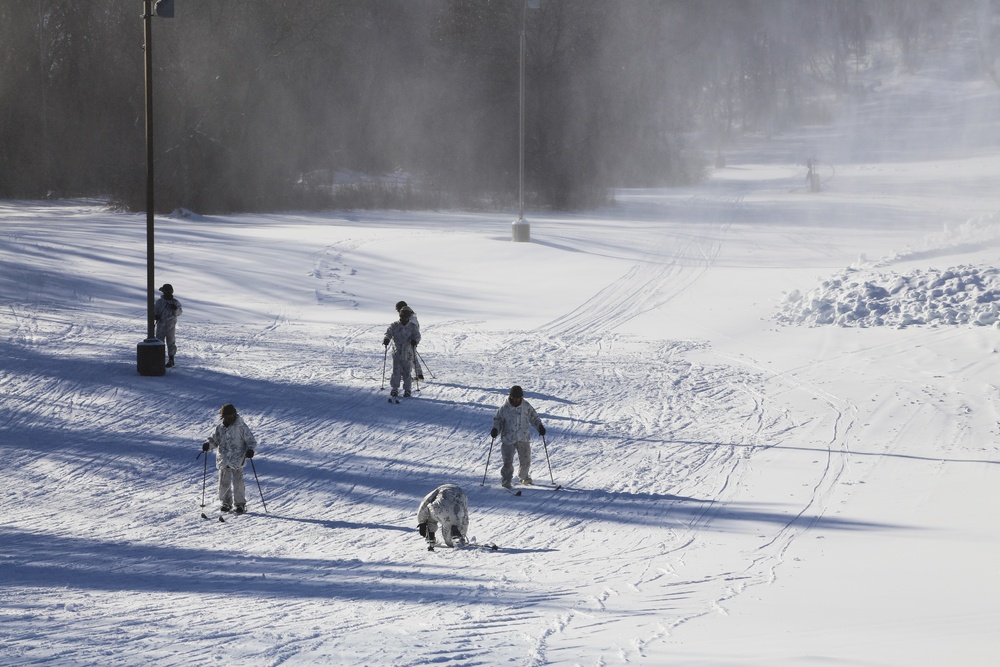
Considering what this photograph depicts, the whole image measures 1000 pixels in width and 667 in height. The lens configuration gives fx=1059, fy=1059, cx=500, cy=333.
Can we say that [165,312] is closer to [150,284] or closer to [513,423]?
[150,284]

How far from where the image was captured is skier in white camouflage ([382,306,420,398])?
15.2 m

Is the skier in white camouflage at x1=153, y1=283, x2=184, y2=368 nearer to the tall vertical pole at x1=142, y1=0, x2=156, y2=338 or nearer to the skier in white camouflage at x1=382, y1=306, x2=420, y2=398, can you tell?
the tall vertical pole at x1=142, y1=0, x2=156, y2=338

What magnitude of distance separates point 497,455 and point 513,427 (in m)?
1.69

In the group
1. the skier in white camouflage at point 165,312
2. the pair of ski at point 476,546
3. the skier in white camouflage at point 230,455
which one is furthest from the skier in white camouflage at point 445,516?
the skier in white camouflage at point 165,312

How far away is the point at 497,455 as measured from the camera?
1334cm

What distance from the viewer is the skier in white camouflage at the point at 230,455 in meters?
10.9

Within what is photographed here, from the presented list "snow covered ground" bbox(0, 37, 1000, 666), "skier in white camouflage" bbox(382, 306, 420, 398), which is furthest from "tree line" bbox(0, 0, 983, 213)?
"skier in white camouflage" bbox(382, 306, 420, 398)

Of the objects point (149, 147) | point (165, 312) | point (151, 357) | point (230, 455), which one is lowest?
point (230, 455)

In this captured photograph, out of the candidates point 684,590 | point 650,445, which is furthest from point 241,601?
point 650,445

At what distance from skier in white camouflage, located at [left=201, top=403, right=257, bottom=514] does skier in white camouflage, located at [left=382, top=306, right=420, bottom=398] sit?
4353mm

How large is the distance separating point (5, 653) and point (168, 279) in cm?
1891

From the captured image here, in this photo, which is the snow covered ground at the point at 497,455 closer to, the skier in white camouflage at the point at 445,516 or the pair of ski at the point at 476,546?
the pair of ski at the point at 476,546

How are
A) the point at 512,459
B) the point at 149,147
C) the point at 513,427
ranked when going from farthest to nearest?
1. the point at 149,147
2. the point at 512,459
3. the point at 513,427

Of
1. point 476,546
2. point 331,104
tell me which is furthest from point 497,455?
point 331,104
